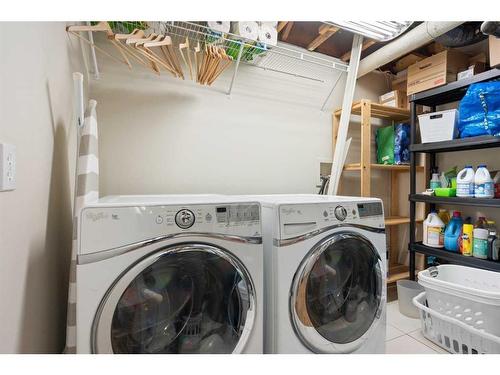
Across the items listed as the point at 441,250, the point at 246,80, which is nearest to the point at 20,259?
the point at 246,80

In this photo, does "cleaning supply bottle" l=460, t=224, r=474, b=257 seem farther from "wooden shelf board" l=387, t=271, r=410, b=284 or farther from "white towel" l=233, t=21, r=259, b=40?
"white towel" l=233, t=21, r=259, b=40

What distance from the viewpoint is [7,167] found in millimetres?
666

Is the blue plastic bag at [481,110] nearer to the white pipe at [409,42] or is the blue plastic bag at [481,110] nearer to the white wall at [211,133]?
the white pipe at [409,42]

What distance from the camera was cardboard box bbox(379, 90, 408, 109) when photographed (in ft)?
7.80

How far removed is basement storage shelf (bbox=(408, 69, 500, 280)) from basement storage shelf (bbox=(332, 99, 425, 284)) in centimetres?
18

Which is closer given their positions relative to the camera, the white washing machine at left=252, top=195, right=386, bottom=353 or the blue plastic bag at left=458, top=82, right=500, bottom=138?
the white washing machine at left=252, top=195, right=386, bottom=353

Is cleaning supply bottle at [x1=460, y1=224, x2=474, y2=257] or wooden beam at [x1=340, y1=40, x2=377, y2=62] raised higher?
wooden beam at [x1=340, y1=40, x2=377, y2=62]

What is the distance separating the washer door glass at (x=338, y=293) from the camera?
1108 millimetres

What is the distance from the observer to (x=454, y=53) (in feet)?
6.61

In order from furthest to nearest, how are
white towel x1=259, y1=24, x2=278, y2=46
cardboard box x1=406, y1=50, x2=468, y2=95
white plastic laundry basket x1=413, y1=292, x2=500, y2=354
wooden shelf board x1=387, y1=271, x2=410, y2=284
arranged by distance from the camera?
wooden shelf board x1=387, y1=271, x2=410, y2=284 < cardboard box x1=406, y1=50, x2=468, y2=95 < white towel x1=259, y1=24, x2=278, y2=46 < white plastic laundry basket x1=413, y1=292, x2=500, y2=354

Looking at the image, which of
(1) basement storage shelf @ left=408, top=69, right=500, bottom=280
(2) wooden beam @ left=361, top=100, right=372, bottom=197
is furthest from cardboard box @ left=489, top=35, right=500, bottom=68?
(2) wooden beam @ left=361, top=100, right=372, bottom=197

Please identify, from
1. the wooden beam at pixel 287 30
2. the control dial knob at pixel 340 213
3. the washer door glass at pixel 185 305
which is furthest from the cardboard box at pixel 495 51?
the washer door glass at pixel 185 305
